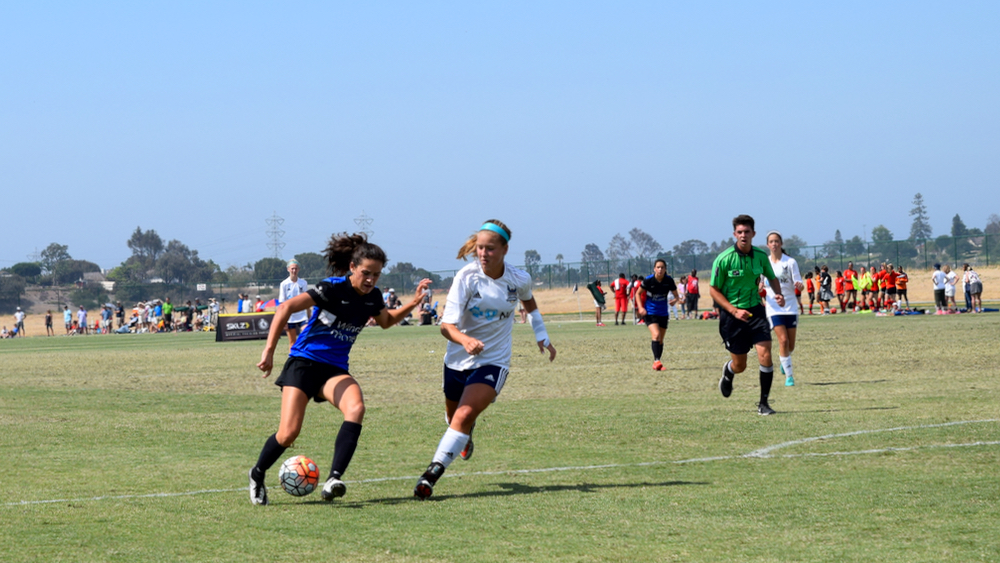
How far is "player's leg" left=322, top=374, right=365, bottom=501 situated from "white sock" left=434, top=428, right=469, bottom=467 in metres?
0.57

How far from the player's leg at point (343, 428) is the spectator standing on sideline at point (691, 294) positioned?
40.9m

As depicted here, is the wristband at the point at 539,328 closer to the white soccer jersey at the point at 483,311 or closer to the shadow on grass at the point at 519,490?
the white soccer jersey at the point at 483,311

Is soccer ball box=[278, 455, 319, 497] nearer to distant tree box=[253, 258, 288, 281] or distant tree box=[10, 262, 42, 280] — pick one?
distant tree box=[253, 258, 288, 281]

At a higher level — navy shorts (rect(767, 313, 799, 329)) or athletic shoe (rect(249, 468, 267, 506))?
navy shorts (rect(767, 313, 799, 329))

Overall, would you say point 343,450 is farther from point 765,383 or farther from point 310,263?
point 310,263

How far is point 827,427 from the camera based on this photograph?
1029 centimetres

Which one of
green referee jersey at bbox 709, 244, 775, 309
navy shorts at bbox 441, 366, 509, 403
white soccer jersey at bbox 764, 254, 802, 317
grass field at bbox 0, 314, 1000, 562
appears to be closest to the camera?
grass field at bbox 0, 314, 1000, 562

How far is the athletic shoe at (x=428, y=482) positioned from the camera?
7078 mm

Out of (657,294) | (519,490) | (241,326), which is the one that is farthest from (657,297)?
(241,326)

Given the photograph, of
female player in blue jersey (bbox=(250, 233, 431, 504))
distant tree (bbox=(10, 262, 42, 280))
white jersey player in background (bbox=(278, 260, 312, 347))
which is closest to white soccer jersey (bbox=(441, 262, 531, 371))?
female player in blue jersey (bbox=(250, 233, 431, 504))

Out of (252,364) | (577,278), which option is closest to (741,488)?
(252,364)

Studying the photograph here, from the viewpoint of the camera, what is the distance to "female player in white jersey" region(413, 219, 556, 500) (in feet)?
24.3

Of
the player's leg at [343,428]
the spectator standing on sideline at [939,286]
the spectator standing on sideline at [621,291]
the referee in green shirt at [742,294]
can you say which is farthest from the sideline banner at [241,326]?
the player's leg at [343,428]

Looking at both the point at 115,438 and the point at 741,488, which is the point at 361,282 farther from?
the point at 115,438
